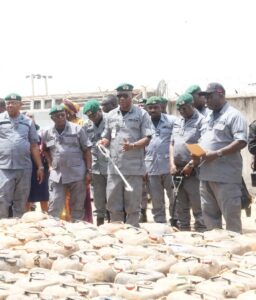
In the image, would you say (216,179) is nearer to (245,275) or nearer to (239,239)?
(239,239)

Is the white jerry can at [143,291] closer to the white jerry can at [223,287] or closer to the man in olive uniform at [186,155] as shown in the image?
the white jerry can at [223,287]

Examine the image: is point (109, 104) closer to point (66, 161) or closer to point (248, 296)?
point (66, 161)

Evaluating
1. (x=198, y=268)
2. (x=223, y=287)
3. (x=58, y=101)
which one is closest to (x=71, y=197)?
(x=198, y=268)

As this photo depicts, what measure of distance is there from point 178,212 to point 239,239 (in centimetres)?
424

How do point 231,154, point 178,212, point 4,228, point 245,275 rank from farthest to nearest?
point 178,212 < point 231,154 < point 4,228 < point 245,275

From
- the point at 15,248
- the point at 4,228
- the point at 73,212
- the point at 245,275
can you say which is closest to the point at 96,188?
the point at 73,212

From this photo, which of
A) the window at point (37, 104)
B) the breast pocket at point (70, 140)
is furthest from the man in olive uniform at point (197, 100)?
the window at point (37, 104)

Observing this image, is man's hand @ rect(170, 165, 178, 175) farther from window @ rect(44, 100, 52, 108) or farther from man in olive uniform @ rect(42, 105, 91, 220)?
window @ rect(44, 100, 52, 108)

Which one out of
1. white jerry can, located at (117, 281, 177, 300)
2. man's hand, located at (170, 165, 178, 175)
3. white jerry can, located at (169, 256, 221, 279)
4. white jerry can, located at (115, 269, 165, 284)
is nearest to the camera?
white jerry can, located at (117, 281, 177, 300)

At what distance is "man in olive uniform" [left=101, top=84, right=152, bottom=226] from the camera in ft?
26.5

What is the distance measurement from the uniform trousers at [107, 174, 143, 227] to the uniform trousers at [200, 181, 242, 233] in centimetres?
115

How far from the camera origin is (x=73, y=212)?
884 cm

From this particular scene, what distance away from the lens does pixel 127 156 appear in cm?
807

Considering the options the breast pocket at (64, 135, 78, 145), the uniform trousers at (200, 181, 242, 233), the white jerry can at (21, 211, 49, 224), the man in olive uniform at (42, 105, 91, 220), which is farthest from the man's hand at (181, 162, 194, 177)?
the white jerry can at (21, 211, 49, 224)
